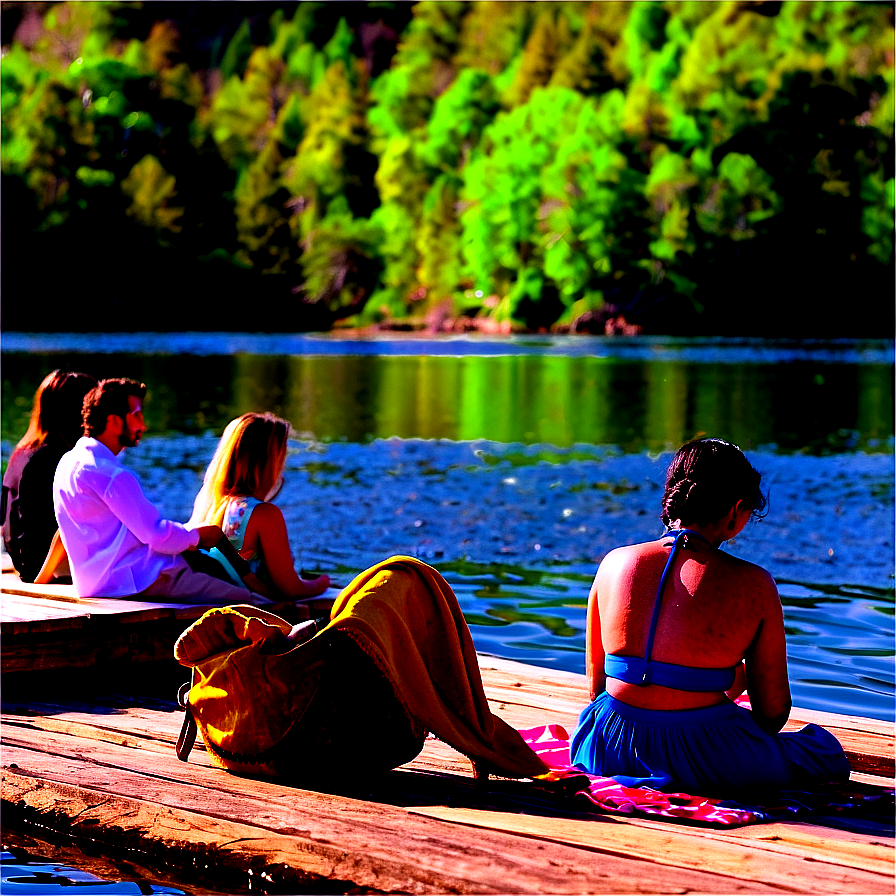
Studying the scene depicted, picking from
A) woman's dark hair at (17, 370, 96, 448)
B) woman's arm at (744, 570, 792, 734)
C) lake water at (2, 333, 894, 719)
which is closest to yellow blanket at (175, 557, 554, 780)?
woman's arm at (744, 570, 792, 734)

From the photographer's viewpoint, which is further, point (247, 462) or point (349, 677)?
point (247, 462)

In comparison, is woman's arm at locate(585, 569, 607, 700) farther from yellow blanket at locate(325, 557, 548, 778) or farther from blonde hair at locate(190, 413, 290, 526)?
blonde hair at locate(190, 413, 290, 526)

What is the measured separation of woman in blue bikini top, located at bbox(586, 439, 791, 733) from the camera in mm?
4207

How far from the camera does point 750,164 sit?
6481 centimetres

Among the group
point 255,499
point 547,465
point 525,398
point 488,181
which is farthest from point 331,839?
point 488,181

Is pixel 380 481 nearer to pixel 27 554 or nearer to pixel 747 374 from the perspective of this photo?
pixel 27 554

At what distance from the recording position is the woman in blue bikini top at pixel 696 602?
4.21 meters

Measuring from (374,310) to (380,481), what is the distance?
62.8 meters

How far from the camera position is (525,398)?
30891 mm

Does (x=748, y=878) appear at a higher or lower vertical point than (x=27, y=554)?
lower

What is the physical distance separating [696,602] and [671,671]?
0.76ft

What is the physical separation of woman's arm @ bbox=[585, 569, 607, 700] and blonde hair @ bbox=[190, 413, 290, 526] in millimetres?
1966

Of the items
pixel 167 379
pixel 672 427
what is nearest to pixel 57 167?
pixel 167 379

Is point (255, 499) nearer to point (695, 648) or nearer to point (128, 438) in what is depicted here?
point (128, 438)
